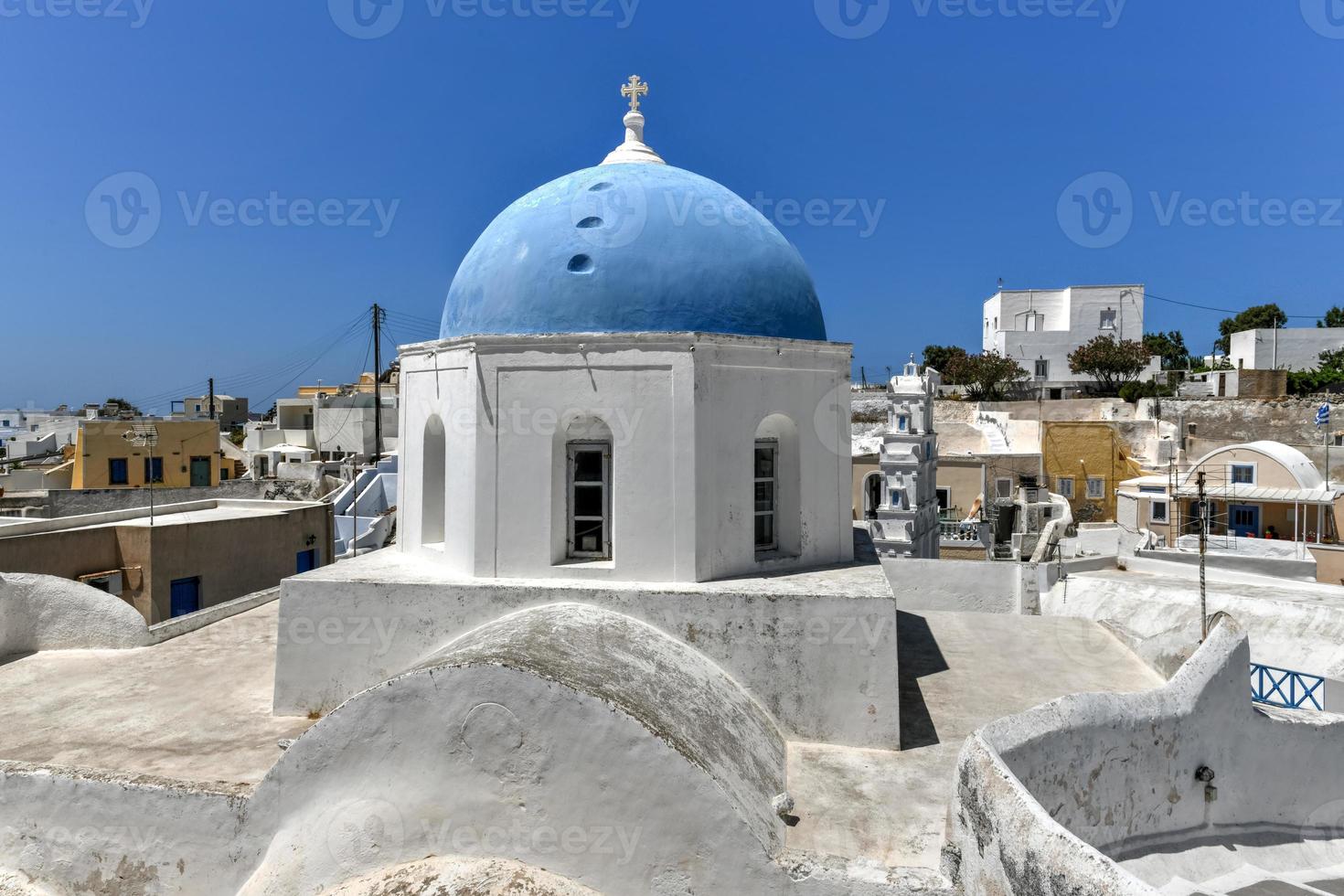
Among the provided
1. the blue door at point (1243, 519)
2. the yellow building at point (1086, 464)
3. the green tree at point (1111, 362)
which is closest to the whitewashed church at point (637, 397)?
the blue door at point (1243, 519)

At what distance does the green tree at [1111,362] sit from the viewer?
40969 millimetres

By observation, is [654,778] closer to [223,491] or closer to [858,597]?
[858,597]

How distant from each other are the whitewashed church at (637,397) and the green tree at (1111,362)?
124 feet

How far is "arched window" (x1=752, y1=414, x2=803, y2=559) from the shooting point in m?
8.68

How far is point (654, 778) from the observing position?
5129mm

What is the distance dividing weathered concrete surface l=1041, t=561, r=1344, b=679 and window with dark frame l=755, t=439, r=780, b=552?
4587 mm

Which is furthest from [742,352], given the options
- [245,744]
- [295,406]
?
[295,406]

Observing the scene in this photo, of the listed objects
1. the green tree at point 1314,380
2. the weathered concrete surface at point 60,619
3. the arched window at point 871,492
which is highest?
the green tree at point 1314,380

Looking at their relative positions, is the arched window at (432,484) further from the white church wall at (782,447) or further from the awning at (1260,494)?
the awning at (1260,494)

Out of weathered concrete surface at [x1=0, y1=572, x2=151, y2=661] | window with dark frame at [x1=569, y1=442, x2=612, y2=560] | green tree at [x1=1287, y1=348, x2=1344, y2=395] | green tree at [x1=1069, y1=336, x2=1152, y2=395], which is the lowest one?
weathered concrete surface at [x1=0, y1=572, x2=151, y2=661]

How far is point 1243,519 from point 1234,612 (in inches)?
385

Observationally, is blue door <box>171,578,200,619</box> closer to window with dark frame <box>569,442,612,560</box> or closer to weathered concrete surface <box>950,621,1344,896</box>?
window with dark frame <box>569,442,612,560</box>

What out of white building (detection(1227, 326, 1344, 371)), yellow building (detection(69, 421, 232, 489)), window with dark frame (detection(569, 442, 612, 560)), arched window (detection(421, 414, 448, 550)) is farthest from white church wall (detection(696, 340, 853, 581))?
white building (detection(1227, 326, 1344, 371))

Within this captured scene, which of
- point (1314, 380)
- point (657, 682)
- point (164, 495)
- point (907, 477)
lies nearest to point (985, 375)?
point (1314, 380)
